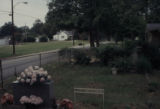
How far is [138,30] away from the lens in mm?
28750

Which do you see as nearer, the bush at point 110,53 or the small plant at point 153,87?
the small plant at point 153,87

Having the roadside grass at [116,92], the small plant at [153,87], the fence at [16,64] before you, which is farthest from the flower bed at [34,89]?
the fence at [16,64]

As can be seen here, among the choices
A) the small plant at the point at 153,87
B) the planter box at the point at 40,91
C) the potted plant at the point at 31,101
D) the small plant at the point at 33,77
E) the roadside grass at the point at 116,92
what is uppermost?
the small plant at the point at 33,77

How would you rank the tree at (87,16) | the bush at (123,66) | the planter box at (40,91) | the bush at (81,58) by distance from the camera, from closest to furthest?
the planter box at (40,91), the bush at (123,66), the bush at (81,58), the tree at (87,16)

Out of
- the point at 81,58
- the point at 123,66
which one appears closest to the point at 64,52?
the point at 81,58

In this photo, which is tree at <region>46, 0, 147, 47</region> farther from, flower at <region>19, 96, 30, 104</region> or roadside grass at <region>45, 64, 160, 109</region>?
flower at <region>19, 96, 30, 104</region>

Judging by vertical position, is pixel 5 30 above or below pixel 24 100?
above

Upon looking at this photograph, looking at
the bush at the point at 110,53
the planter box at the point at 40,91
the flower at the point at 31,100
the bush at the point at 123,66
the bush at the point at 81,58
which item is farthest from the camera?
the bush at the point at 81,58

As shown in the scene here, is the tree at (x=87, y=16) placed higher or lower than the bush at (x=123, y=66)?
higher

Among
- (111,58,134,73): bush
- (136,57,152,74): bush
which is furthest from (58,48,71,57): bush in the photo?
(136,57,152,74): bush

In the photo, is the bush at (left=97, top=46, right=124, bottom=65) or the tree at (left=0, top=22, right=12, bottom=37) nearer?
the bush at (left=97, top=46, right=124, bottom=65)

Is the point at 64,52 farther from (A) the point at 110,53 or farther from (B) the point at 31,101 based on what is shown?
(B) the point at 31,101

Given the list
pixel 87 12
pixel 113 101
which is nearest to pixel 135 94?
pixel 113 101

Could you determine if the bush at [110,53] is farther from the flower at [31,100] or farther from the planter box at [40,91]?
the flower at [31,100]
